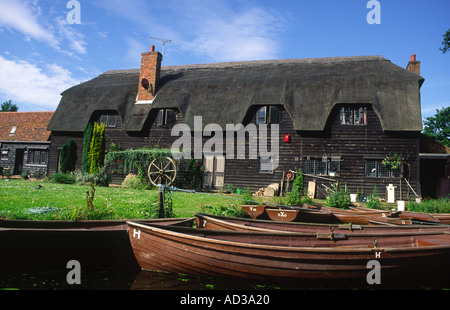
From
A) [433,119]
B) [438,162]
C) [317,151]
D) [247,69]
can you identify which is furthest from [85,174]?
[433,119]

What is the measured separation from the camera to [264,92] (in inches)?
688

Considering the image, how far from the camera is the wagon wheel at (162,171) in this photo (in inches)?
667

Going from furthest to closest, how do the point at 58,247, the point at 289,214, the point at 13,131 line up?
the point at 13,131 → the point at 289,214 → the point at 58,247

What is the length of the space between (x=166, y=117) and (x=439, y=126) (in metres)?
33.8

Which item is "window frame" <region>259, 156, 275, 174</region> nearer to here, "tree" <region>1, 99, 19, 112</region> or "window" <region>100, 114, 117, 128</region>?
"window" <region>100, 114, 117, 128</region>

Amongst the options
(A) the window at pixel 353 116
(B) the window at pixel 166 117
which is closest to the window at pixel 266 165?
(A) the window at pixel 353 116

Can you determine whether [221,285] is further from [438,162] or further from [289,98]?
[438,162]

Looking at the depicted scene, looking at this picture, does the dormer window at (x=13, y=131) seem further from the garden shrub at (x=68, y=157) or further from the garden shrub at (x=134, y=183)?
the garden shrub at (x=134, y=183)

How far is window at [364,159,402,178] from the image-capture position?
15844 mm

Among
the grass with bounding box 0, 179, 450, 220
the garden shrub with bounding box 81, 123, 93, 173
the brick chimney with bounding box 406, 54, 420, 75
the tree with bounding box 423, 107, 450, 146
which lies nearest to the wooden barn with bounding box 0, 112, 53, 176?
the garden shrub with bounding box 81, 123, 93, 173

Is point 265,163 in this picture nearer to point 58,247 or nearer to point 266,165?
point 266,165

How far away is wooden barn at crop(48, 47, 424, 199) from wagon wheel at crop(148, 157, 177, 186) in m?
2.07

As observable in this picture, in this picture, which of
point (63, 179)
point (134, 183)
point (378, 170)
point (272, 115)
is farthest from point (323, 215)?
point (63, 179)
